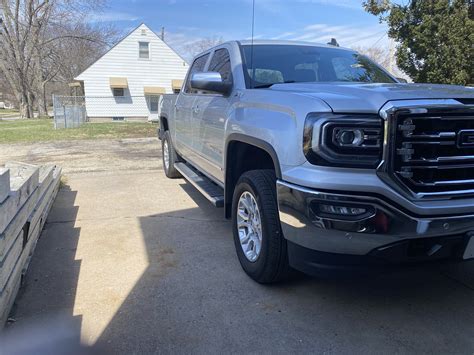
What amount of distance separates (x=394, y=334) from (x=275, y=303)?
829 millimetres

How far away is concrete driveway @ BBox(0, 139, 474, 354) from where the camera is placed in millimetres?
2670

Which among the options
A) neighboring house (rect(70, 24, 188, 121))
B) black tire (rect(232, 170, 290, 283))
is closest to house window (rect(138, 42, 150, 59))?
neighboring house (rect(70, 24, 188, 121))

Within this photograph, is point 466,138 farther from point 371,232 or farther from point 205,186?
point 205,186

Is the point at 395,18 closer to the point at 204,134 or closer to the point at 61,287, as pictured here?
the point at 204,134

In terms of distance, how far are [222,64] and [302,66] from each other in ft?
2.97

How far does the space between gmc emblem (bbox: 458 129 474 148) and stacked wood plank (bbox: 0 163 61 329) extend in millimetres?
2899

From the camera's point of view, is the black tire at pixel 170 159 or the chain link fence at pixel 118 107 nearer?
the black tire at pixel 170 159

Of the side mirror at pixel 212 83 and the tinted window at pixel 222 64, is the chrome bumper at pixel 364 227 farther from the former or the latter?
the tinted window at pixel 222 64

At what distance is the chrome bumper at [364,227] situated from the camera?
2.36 meters

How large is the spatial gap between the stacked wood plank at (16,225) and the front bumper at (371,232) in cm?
191

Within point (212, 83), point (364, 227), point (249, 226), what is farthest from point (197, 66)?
point (364, 227)

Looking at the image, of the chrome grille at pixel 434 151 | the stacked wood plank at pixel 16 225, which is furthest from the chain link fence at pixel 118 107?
the chrome grille at pixel 434 151

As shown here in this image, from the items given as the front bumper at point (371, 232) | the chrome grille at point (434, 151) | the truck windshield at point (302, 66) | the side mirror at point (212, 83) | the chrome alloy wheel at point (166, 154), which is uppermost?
the truck windshield at point (302, 66)

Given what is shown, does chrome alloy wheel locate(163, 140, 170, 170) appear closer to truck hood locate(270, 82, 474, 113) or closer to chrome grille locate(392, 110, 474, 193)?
truck hood locate(270, 82, 474, 113)
